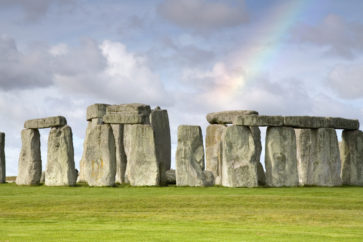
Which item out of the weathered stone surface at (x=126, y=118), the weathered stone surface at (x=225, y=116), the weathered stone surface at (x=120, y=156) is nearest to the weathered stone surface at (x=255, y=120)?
the weathered stone surface at (x=225, y=116)

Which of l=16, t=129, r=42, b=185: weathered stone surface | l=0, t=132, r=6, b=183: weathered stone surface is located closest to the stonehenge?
l=16, t=129, r=42, b=185: weathered stone surface

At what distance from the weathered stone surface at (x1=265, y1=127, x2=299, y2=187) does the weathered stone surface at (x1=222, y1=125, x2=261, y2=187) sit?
921 mm

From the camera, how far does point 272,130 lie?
91.6ft

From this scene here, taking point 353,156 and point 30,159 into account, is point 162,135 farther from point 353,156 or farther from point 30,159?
point 353,156

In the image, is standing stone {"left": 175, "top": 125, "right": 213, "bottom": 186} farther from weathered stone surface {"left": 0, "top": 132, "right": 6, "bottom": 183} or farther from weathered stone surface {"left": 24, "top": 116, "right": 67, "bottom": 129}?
weathered stone surface {"left": 0, "top": 132, "right": 6, "bottom": 183}

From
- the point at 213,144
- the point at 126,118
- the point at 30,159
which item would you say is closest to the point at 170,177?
the point at 126,118

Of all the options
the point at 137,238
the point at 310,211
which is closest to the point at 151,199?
the point at 310,211

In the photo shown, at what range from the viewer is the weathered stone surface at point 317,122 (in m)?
28.1

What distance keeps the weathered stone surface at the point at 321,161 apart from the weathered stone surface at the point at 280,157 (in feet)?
4.31

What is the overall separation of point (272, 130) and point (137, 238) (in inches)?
572

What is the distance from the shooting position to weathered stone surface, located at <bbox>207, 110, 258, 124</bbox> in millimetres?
31250

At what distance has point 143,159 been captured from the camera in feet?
89.4

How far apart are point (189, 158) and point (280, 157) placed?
12.5ft

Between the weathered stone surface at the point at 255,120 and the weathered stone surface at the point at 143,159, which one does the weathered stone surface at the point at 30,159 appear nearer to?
the weathered stone surface at the point at 143,159
